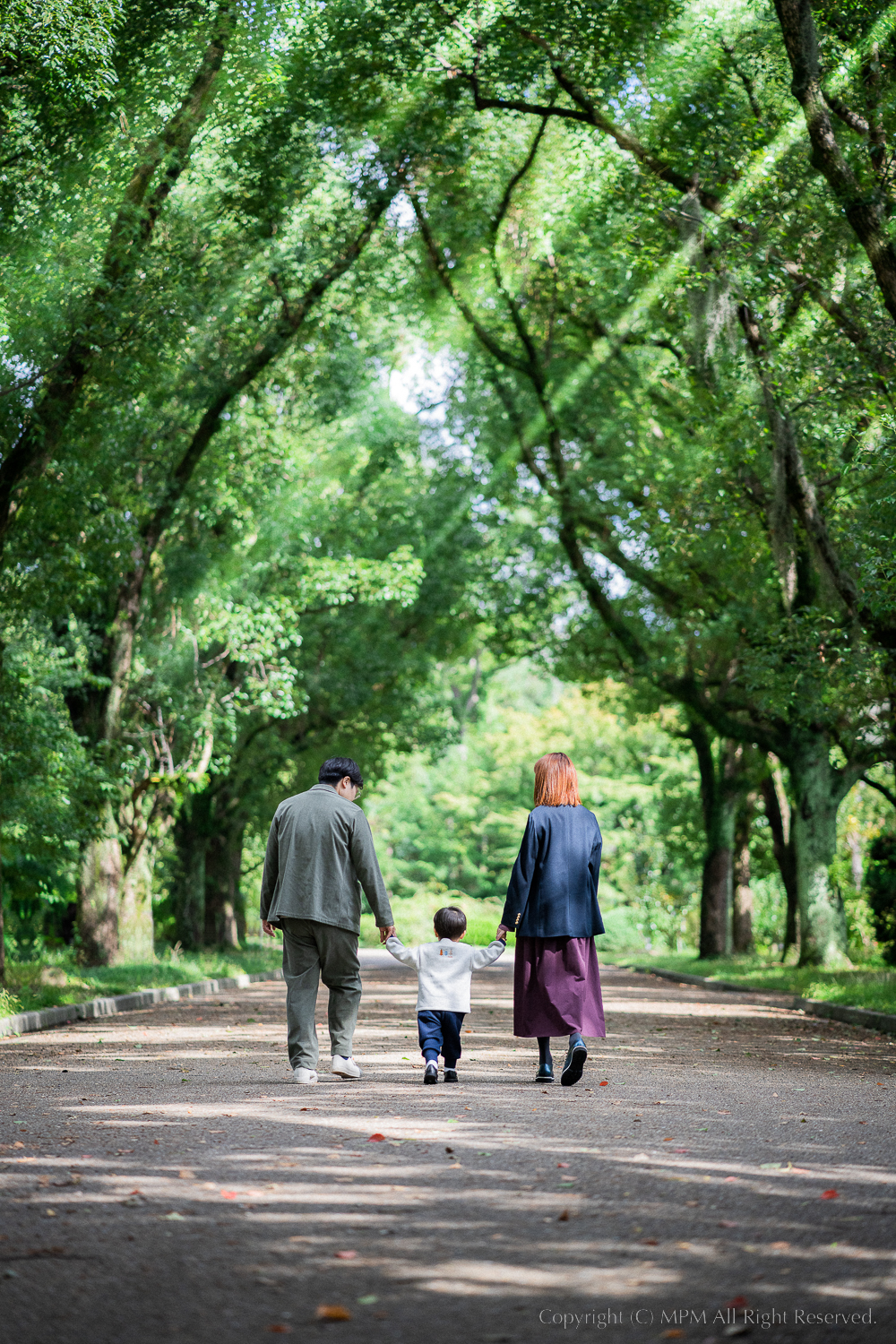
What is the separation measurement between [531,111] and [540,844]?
445 inches

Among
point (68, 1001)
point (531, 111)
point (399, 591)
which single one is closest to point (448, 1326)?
point (68, 1001)

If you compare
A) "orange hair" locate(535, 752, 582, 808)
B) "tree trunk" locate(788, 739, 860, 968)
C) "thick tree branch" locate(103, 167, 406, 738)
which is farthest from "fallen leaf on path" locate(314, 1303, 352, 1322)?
"tree trunk" locate(788, 739, 860, 968)

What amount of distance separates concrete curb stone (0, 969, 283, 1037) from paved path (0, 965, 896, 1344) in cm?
342

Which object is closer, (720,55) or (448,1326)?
(448,1326)

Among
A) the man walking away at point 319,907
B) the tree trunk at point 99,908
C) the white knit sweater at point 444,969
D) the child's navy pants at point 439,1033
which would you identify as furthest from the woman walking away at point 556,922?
the tree trunk at point 99,908

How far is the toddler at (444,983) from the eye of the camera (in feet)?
27.7

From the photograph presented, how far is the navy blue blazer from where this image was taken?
870 centimetres

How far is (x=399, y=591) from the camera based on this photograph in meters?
26.1

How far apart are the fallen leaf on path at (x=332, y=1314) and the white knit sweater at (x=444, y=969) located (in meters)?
4.80

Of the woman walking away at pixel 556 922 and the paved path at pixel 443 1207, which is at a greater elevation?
the woman walking away at pixel 556 922

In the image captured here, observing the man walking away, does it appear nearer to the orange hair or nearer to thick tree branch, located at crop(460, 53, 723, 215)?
the orange hair

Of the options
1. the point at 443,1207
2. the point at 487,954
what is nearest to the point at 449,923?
the point at 487,954

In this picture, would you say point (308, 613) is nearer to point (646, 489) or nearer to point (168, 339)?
point (646, 489)

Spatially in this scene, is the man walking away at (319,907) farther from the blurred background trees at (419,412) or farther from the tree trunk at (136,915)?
the tree trunk at (136,915)
